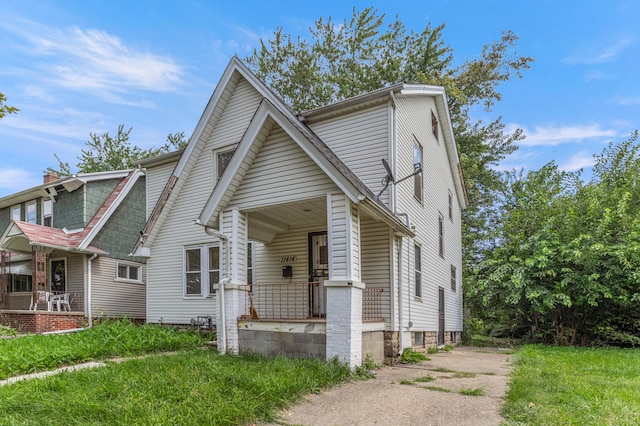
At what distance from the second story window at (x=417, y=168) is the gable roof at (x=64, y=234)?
11.2m

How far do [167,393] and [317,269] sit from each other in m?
5.48

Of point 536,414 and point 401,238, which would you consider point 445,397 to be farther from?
point 401,238

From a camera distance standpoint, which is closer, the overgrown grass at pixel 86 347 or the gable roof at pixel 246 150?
the overgrown grass at pixel 86 347

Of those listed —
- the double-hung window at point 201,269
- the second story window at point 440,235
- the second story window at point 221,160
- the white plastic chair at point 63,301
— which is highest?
the second story window at point 221,160

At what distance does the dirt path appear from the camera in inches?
186

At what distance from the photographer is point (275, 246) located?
10.7 metres

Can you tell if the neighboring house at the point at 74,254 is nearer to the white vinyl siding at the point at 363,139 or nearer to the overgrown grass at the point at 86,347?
the overgrown grass at the point at 86,347

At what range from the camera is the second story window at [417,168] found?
11.3m

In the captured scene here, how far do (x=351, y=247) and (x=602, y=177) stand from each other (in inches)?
547

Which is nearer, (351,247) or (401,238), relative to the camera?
(351,247)

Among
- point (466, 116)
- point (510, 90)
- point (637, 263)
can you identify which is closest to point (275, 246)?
point (637, 263)

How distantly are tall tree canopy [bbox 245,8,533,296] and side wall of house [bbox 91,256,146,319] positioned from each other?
12409mm

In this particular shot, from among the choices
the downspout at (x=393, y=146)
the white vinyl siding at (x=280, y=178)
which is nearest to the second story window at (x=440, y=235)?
the downspout at (x=393, y=146)

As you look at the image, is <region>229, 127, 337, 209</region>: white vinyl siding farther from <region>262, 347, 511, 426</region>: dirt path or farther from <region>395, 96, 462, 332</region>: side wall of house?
<region>262, 347, 511, 426</region>: dirt path
